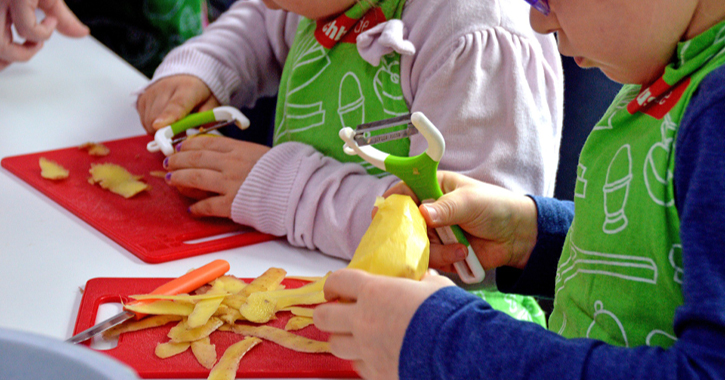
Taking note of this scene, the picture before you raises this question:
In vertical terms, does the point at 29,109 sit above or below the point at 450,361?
below

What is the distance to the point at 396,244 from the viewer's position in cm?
53

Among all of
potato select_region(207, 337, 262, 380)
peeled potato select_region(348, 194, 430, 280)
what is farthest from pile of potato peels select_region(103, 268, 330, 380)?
peeled potato select_region(348, 194, 430, 280)

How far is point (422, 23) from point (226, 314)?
1.45 ft

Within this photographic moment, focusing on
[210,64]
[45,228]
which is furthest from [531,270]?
[210,64]

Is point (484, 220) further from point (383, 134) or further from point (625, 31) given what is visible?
point (625, 31)

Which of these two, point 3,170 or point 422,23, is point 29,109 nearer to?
point 3,170

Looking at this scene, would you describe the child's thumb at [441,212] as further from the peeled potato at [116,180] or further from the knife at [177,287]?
the peeled potato at [116,180]

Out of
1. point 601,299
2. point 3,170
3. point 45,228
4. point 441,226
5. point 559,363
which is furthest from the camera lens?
point 3,170

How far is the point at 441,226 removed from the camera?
644mm

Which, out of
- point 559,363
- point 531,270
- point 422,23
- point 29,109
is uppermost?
point 422,23

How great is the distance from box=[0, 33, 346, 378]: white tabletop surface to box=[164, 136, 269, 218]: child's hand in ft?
0.29

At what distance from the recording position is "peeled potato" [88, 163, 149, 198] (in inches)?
34.6

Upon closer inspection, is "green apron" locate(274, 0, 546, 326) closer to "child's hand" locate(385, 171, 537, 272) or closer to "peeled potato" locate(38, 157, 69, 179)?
"child's hand" locate(385, 171, 537, 272)

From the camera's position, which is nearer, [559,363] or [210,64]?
[559,363]
